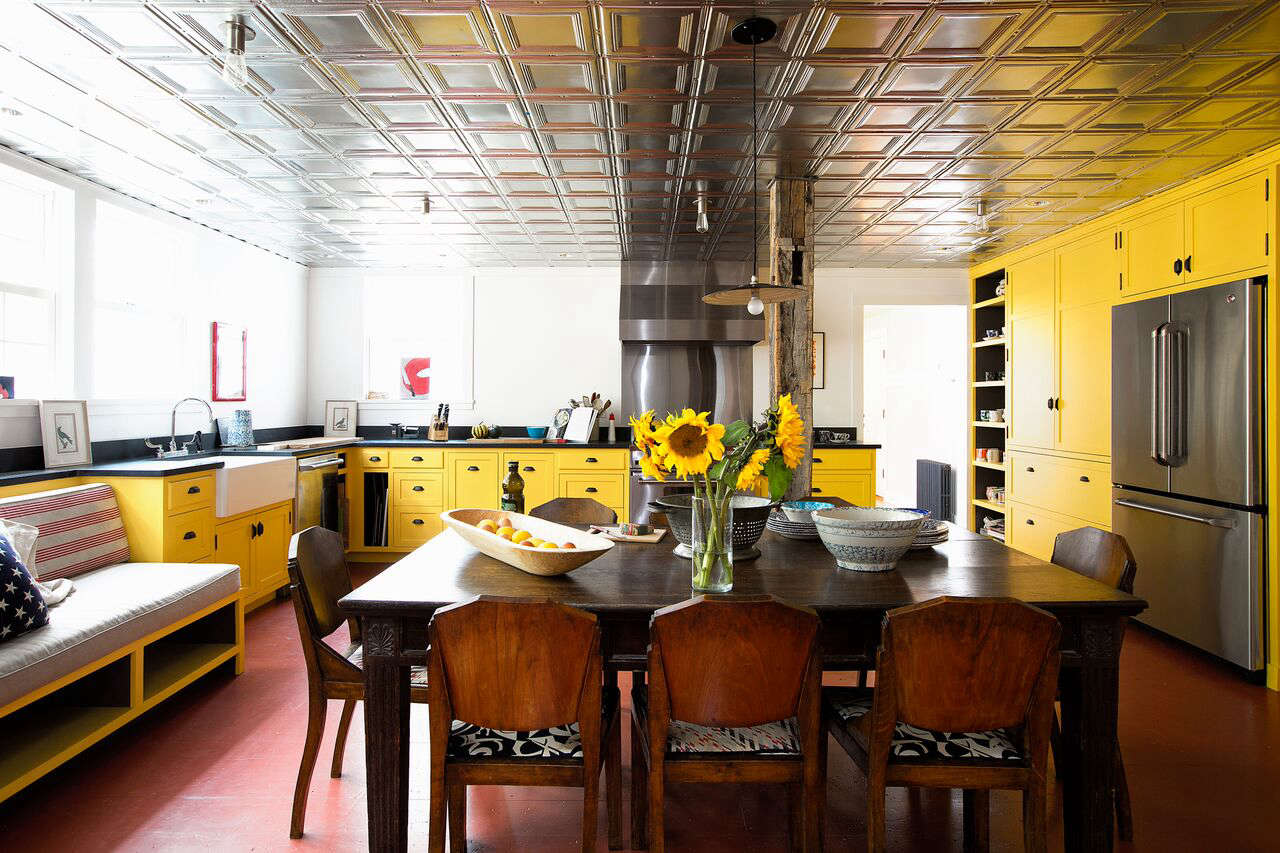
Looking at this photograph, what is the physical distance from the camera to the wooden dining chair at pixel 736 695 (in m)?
1.59

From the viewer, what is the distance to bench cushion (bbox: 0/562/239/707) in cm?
229

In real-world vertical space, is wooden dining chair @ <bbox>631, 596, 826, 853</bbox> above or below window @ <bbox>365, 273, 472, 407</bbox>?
below

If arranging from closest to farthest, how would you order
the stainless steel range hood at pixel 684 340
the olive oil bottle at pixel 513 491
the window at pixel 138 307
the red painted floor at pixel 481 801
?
the red painted floor at pixel 481 801, the olive oil bottle at pixel 513 491, the window at pixel 138 307, the stainless steel range hood at pixel 684 340

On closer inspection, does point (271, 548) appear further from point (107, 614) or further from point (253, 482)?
point (107, 614)

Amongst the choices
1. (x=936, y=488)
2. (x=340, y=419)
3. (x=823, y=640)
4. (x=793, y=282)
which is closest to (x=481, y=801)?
(x=823, y=640)

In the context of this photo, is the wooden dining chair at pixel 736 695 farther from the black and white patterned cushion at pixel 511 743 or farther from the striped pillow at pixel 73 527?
the striped pillow at pixel 73 527

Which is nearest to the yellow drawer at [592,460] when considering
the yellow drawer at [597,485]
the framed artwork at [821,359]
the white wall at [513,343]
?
the yellow drawer at [597,485]

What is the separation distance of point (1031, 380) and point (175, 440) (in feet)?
21.2

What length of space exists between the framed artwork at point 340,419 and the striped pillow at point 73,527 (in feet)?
10.1

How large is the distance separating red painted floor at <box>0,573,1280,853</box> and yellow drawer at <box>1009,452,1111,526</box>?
1961 mm

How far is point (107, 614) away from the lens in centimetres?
271

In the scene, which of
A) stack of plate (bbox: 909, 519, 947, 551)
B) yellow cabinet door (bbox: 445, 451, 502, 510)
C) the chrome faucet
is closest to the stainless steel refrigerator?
stack of plate (bbox: 909, 519, 947, 551)

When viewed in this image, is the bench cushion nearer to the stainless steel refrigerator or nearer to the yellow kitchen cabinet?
the stainless steel refrigerator

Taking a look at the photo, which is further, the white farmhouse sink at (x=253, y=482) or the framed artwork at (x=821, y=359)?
the framed artwork at (x=821, y=359)
